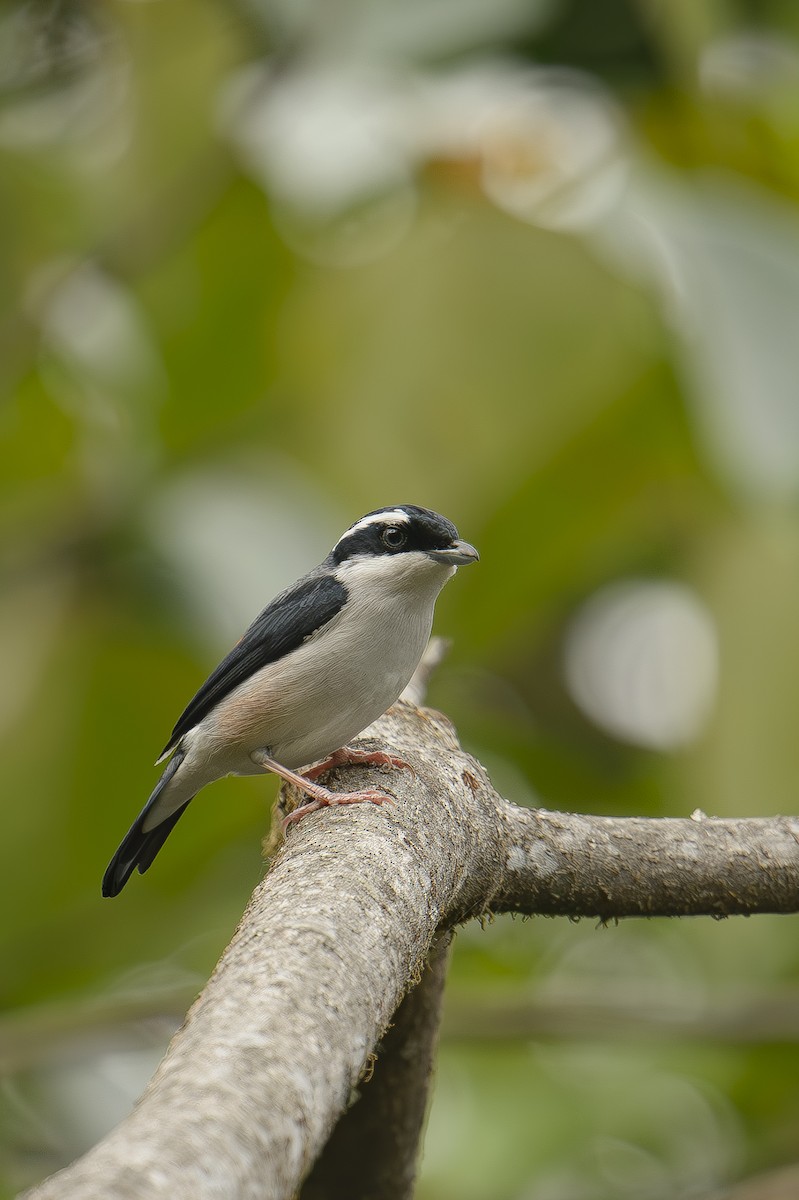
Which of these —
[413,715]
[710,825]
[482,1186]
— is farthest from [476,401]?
[482,1186]

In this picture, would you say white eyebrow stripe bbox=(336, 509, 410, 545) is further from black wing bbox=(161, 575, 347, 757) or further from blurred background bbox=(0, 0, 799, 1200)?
blurred background bbox=(0, 0, 799, 1200)

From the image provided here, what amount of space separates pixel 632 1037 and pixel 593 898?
2.48 m

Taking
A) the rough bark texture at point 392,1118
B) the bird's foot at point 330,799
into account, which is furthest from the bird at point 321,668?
the rough bark texture at point 392,1118

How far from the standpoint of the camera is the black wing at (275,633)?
4188 millimetres

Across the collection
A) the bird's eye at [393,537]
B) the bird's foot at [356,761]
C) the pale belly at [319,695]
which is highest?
the bird's eye at [393,537]

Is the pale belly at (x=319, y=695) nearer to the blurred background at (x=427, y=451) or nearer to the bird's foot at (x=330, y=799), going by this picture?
the bird's foot at (x=330, y=799)

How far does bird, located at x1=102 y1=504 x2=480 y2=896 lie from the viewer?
398cm

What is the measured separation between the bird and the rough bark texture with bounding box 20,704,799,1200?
0.63ft

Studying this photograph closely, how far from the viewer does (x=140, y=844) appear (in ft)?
14.8

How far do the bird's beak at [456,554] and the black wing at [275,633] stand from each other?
32 cm

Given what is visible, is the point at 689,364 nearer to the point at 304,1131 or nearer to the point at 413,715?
the point at 413,715

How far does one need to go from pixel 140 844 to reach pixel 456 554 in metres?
1.47

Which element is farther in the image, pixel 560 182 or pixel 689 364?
pixel 560 182

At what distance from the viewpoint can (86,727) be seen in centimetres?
638
